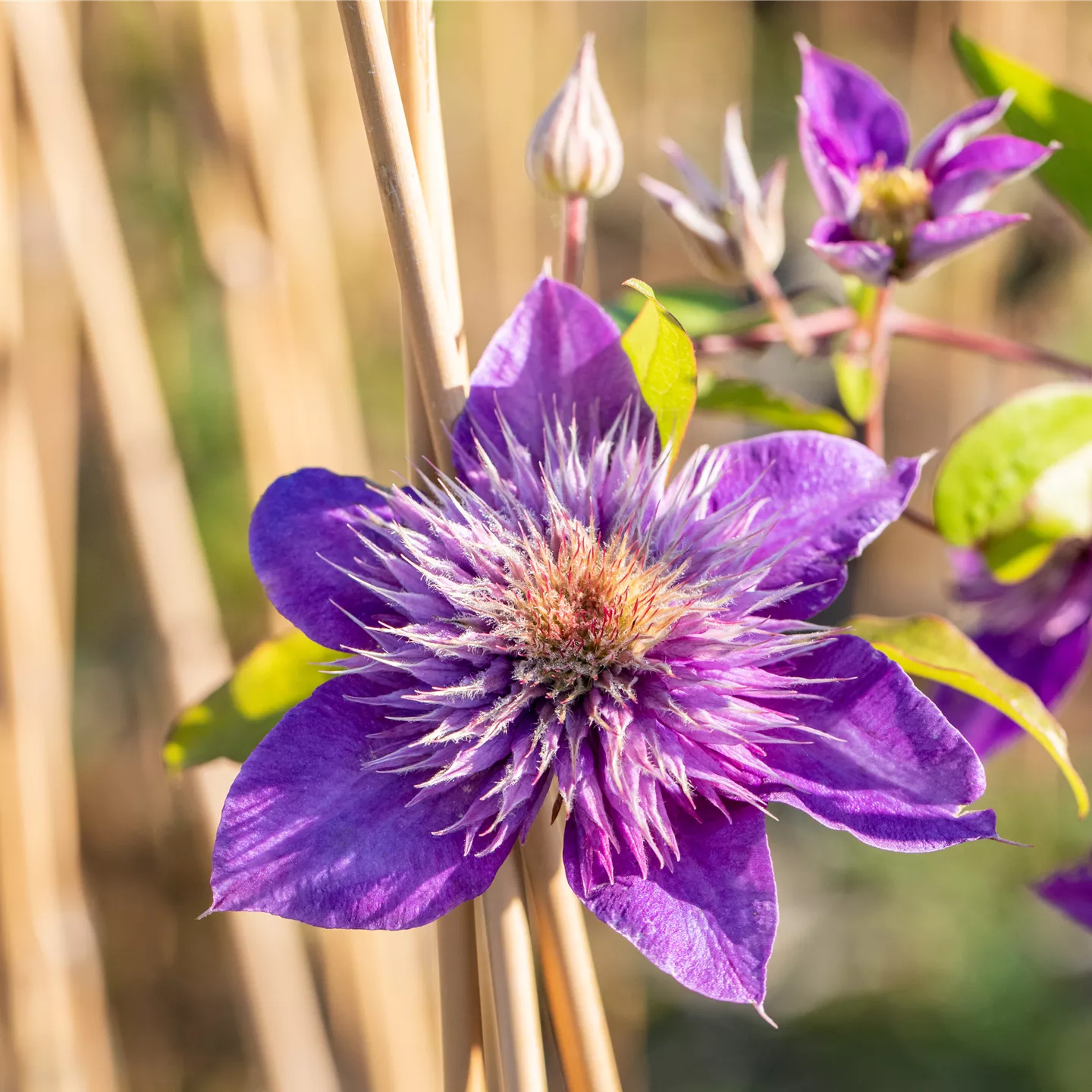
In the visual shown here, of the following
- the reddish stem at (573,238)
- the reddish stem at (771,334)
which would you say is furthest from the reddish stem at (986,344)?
the reddish stem at (573,238)

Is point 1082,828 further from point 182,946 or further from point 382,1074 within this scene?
point 182,946

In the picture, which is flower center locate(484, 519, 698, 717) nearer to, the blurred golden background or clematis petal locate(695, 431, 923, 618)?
clematis petal locate(695, 431, 923, 618)

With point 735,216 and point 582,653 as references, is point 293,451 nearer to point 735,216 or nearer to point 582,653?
point 735,216

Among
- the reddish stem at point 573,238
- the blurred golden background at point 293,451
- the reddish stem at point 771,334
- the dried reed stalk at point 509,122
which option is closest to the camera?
the reddish stem at point 573,238

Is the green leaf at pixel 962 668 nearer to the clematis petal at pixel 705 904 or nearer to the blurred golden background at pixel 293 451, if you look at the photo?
the clematis petal at pixel 705 904

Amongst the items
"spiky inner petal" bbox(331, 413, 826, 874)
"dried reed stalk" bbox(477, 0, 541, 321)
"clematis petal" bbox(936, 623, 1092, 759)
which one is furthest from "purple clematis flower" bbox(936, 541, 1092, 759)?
"dried reed stalk" bbox(477, 0, 541, 321)
